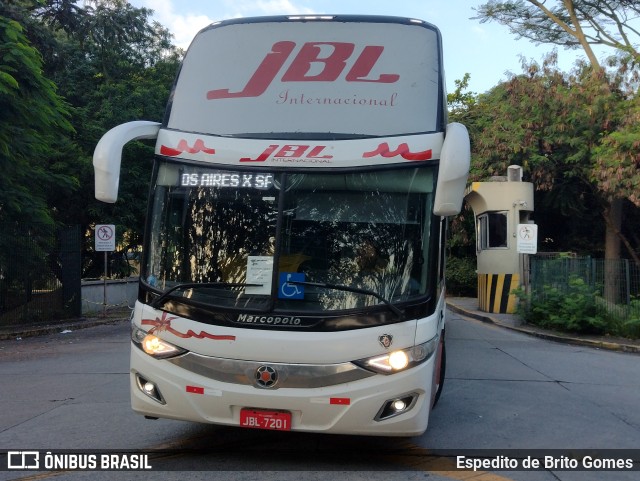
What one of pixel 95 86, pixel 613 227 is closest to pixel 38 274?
pixel 95 86

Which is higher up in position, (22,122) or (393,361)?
(22,122)

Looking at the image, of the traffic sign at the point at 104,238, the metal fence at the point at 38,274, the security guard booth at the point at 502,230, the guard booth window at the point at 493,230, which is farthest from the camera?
the guard booth window at the point at 493,230

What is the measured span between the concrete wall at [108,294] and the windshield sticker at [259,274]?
1801cm

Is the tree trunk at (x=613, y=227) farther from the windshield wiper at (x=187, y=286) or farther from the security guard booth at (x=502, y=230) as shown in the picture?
the windshield wiper at (x=187, y=286)

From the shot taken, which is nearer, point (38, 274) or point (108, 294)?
point (38, 274)

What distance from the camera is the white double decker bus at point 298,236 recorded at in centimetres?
504

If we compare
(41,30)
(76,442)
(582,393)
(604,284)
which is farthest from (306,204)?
(41,30)

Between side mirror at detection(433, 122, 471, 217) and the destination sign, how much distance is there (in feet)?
4.47

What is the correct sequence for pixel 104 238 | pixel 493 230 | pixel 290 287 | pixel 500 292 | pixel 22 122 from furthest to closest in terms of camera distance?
pixel 493 230 → pixel 500 292 → pixel 104 238 → pixel 22 122 → pixel 290 287

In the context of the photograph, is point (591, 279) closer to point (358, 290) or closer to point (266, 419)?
point (358, 290)

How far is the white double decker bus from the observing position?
16.5 ft

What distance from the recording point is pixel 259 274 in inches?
207

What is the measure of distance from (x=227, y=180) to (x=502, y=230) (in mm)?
18312

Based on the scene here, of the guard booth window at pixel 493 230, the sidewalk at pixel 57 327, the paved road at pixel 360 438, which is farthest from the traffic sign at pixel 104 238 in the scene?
the guard booth window at pixel 493 230
